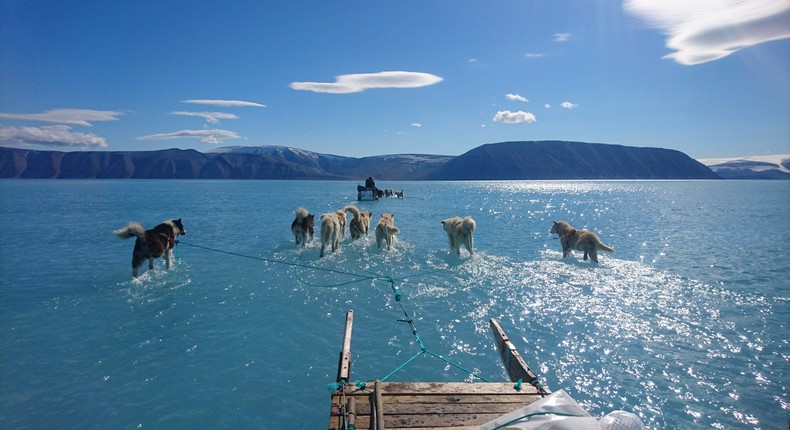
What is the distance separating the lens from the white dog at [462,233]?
16359 millimetres

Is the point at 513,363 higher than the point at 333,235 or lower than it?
lower

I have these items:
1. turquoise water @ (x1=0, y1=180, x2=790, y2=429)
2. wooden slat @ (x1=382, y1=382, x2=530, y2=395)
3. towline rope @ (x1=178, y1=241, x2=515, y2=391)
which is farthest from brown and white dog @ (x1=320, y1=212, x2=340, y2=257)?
wooden slat @ (x1=382, y1=382, x2=530, y2=395)

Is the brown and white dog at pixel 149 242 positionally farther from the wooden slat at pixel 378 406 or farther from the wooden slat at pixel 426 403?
the wooden slat at pixel 378 406

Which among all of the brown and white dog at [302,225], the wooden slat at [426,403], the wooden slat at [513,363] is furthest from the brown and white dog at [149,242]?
the wooden slat at [513,363]

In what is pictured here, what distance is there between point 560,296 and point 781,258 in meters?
15.5

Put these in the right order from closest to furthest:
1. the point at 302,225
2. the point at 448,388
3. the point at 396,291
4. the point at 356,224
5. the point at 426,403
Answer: the point at 426,403
the point at 448,388
the point at 396,291
the point at 302,225
the point at 356,224

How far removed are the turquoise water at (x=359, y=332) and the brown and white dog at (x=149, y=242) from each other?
0.71m

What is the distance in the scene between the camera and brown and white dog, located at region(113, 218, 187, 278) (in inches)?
521

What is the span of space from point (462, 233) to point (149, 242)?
1265 centimetres

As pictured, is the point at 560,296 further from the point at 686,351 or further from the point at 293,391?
the point at 293,391

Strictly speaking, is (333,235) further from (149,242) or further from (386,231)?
(149,242)

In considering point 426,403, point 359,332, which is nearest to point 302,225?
point 359,332

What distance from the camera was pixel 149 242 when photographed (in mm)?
13844

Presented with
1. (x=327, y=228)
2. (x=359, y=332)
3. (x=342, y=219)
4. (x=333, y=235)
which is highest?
(x=342, y=219)
